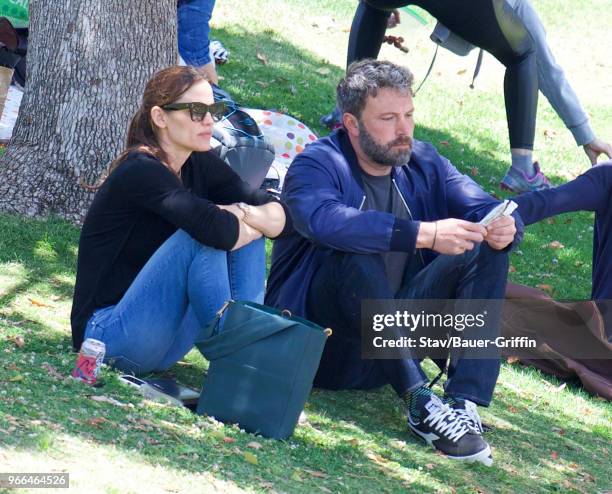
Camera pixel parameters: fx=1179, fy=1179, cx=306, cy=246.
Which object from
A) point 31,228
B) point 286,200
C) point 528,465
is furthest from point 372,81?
point 31,228

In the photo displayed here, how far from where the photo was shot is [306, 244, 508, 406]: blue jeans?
4.59m

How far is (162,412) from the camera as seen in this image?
426cm

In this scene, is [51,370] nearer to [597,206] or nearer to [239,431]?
[239,431]

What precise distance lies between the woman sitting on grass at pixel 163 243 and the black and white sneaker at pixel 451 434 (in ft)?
2.72

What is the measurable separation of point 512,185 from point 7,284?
3.74 metres

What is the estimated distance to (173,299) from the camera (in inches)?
180

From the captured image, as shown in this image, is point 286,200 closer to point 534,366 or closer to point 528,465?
point 528,465

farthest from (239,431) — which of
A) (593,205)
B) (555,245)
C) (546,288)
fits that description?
(555,245)

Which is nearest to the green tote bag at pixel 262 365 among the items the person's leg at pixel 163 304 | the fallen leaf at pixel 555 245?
the person's leg at pixel 163 304

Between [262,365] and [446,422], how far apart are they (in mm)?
788

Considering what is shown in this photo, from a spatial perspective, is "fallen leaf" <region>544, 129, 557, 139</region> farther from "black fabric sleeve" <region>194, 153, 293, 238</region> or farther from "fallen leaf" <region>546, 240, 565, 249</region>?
"black fabric sleeve" <region>194, 153, 293, 238</region>

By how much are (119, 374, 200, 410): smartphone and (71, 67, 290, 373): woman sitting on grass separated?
0.42 feet

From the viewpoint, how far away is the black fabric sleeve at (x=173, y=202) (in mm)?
4453

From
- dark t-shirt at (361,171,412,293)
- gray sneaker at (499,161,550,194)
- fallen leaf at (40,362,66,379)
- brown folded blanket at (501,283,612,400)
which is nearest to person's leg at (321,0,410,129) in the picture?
gray sneaker at (499,161,550,194)
